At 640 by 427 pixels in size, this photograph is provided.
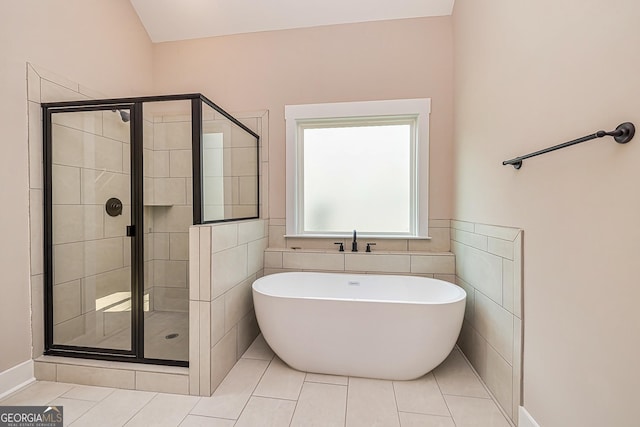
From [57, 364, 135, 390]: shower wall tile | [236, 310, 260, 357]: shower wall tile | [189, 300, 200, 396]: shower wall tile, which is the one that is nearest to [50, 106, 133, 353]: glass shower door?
[57, 364, 135, 390]: shower wall tile

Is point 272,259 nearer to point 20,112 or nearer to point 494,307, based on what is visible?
point 494,307

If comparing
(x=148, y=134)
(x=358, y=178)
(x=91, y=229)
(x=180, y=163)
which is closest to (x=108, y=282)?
(x=91, y=229)

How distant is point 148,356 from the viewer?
1777 millimetres

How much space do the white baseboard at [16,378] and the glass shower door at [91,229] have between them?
171 mm

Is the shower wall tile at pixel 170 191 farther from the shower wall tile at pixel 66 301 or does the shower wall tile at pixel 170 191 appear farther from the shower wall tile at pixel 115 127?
the shower wall tile at pixel 66 301

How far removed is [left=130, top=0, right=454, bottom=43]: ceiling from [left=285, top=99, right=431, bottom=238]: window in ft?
2.59

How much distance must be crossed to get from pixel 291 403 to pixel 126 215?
1.59 m

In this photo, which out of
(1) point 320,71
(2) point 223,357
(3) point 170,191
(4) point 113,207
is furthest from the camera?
(1) point 320,71

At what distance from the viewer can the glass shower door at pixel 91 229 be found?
6.11ft

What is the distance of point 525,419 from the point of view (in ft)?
4.39

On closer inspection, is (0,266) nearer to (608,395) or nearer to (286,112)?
(286,112)

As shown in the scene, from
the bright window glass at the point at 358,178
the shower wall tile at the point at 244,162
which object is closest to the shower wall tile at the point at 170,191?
the shower wall tile at the point at 244,162

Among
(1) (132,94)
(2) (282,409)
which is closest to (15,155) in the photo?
(1) (132,94)

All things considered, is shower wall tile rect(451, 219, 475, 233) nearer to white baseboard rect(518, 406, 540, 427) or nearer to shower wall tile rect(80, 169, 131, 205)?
white baseboard rect(518, 406, 540, 427)
